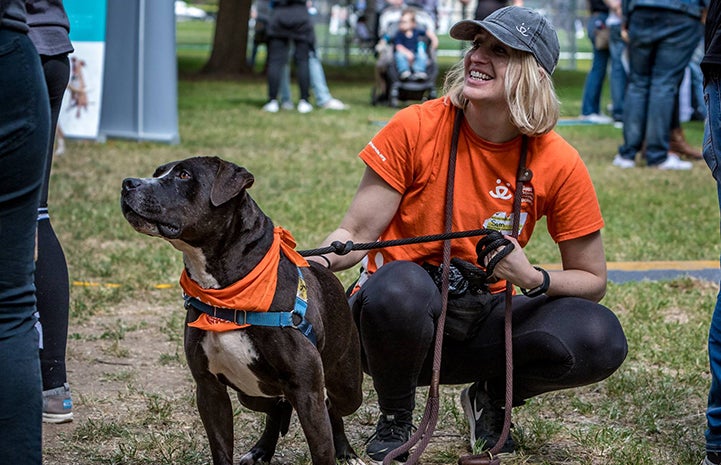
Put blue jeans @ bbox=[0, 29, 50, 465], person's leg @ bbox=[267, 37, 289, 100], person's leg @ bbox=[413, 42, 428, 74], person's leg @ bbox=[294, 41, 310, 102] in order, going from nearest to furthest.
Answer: blue jeans @ bbox=[0, 29, 50, 465] → person's leg @ bbox=[267, 37, 289, 100] → person's leg @ bbox=[294, 41, 310, 102] → person's leg @ bbox=[413, 42, 428, 74]

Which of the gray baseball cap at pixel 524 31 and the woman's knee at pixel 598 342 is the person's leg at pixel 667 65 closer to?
the gray baseball cap at pixel 524 31

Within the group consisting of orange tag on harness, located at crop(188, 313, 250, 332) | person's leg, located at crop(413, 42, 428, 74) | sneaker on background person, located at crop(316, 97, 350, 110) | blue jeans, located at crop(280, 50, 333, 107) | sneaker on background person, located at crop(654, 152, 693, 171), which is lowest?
sneaker on background person, located at crop(316, 97, 350, 110)

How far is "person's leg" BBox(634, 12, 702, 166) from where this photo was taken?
934 centimetres

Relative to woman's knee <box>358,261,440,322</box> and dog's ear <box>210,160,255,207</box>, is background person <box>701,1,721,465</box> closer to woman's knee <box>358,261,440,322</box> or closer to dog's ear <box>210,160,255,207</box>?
woman's knee <box>358,261,440,322</box>

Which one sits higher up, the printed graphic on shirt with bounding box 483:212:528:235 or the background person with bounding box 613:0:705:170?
the printed graphic on shirt with bounding box 483:212:528:235

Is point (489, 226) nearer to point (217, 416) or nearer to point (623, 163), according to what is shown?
point (217, 416)

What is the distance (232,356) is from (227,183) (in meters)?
0.48

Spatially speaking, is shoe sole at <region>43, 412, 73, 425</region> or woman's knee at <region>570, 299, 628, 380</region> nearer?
woman's knee at <region>570, 299, 628, 380</region>

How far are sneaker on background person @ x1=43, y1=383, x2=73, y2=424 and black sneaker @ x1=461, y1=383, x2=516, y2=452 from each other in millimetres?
1458

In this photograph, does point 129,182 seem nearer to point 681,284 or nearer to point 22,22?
point 22,22

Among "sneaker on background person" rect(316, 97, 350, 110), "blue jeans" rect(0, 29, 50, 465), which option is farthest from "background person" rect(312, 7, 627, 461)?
"sneaker on background person" rect(316, 97, 350, 110)

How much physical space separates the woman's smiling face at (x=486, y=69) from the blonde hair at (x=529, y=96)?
0.09 ft

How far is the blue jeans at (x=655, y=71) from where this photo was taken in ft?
30.8

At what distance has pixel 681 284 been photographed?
6012 millimetres
